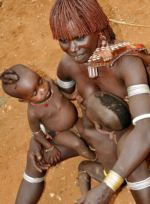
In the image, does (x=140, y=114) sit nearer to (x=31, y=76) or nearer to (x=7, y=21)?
(x=31, y=76)

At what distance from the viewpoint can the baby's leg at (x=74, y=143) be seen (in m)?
3.12

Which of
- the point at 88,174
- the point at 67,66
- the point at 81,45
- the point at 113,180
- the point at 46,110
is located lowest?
the point at 88,174

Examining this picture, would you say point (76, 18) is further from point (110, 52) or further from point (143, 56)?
point (143, 56)

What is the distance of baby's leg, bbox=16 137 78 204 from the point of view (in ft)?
10.8

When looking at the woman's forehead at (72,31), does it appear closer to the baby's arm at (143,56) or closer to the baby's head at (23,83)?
the baby's arm at (143,56)

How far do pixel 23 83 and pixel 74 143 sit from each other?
0.59 meters

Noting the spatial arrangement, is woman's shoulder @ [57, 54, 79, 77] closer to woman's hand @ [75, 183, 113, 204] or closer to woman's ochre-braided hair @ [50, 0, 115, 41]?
woman's ochre-braided hair @ [50, 0, 115, 41]

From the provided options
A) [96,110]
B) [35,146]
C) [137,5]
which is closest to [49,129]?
[35,146]

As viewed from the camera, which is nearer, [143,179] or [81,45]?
[81,45]

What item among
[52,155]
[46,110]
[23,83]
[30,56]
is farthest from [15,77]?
[30,56]

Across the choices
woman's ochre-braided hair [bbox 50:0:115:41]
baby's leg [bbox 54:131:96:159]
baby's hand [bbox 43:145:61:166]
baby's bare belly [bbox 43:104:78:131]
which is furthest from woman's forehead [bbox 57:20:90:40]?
baby's hand [bbox 43:145:61:166]

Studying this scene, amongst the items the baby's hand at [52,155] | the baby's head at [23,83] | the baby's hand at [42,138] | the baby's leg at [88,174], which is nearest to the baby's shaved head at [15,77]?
the baby's head at [23,83]

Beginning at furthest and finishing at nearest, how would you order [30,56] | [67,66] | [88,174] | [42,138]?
[30,56], [88,174], [42,138], [67,66]

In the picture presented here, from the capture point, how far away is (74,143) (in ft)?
10.3
